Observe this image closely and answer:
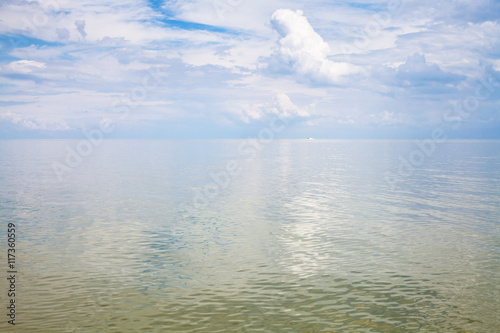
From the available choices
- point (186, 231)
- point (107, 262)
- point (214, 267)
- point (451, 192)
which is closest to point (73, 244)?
point (107, 262)

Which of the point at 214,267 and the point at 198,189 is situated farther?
the point at 198,189

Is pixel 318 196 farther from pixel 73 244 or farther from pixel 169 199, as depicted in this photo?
pixel 73 244

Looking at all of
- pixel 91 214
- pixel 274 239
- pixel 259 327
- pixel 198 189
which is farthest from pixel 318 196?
pixel 259 327

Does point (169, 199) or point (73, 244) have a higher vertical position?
point (169, 199)

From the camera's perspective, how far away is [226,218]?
43.2 metres

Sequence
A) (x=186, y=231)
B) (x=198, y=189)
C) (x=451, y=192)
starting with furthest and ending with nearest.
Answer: (x=198, y=189) → (x=451, y=192) → (x=186, y=231)

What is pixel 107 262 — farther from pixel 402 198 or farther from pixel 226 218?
pixel 402 198

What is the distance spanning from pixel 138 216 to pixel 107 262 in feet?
53.3

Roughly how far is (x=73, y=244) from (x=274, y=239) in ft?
53.9

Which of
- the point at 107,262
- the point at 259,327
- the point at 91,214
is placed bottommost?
the point at 259,327

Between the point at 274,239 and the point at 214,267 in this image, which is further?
the point at 274,239

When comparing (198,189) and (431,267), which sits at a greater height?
(198,189)

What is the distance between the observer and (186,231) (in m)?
37.3

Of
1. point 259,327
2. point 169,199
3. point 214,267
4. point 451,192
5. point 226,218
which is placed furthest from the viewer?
point 451,192
